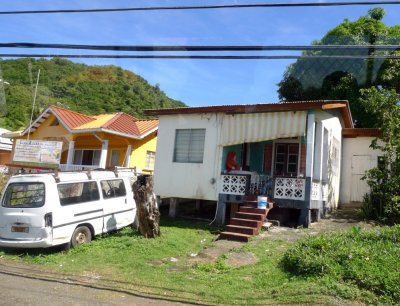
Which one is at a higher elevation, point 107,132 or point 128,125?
point 128,125

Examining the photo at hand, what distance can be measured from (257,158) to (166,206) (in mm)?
4102

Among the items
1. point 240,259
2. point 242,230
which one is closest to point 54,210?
point 240,259

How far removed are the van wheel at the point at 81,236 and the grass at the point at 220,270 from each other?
23 cm

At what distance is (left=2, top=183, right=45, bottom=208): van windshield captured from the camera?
382 inches

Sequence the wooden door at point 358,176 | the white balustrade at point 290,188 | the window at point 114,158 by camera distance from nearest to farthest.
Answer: the white balustrade at point 290,188 < the wooden door at point 358,176 < the window at point 114,158

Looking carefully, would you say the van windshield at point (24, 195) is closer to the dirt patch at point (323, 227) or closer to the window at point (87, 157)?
the dirt patch at point (323, 227)

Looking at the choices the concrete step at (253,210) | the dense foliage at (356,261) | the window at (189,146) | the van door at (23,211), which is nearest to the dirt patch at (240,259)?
the dense foliage at (356,261)

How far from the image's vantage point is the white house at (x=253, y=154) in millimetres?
12469

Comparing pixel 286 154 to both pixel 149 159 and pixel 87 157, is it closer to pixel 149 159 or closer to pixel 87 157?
pixel 149 159

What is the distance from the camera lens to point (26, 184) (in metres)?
10.0

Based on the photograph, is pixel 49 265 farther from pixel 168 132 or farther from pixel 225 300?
pixel 168 132

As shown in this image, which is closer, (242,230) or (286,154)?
(242,230)

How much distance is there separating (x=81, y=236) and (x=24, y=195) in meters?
1.75

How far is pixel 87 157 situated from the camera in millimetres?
24328
